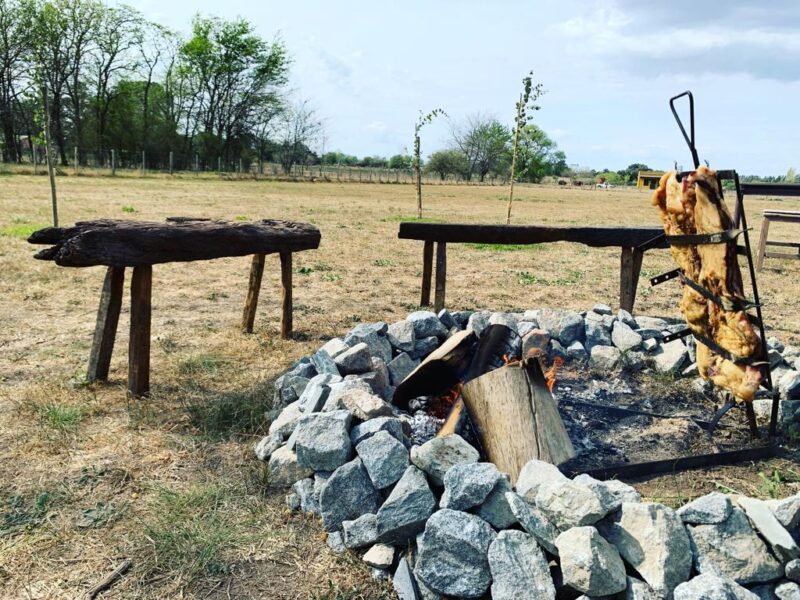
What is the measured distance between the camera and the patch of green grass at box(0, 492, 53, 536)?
9.02 feet

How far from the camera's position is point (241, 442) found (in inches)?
142

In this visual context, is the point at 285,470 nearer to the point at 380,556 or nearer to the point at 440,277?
the point at 380,556

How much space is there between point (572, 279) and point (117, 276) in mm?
6827

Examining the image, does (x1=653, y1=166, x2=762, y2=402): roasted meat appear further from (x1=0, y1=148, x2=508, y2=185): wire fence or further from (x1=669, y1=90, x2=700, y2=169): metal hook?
(x1=0, y1=148, x2=508, y2=185): wire fence

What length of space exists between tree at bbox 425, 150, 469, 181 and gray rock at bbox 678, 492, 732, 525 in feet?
220

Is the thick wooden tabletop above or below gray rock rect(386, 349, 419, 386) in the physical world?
above

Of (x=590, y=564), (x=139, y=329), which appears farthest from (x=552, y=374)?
(x=139, y=329)

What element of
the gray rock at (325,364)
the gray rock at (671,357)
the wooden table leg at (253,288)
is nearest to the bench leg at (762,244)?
the gray rock at (671,357)

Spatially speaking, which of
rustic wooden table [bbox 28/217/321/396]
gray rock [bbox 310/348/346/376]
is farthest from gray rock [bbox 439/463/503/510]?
rustic wooden table [bbox 28/217/321/396]

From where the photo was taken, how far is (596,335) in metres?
4.84

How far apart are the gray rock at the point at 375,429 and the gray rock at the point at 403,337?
4.29 feet

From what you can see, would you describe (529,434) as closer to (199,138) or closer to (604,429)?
(604,429)

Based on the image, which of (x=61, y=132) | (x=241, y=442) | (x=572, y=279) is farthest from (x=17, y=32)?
(x=241, y=442)

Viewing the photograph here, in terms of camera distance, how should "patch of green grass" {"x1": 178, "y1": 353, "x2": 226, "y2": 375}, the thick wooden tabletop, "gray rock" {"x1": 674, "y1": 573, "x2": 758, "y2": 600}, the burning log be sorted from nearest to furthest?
1. "gray rock" {"x1": 674, "y1": 573, "x2": 758, "y2": 600}
2. the burning log
3. the thick wooden tabletop
4. "patch of green grass" {"x1": 178, "y1": 353, "x2": 226, "y2": 375}
